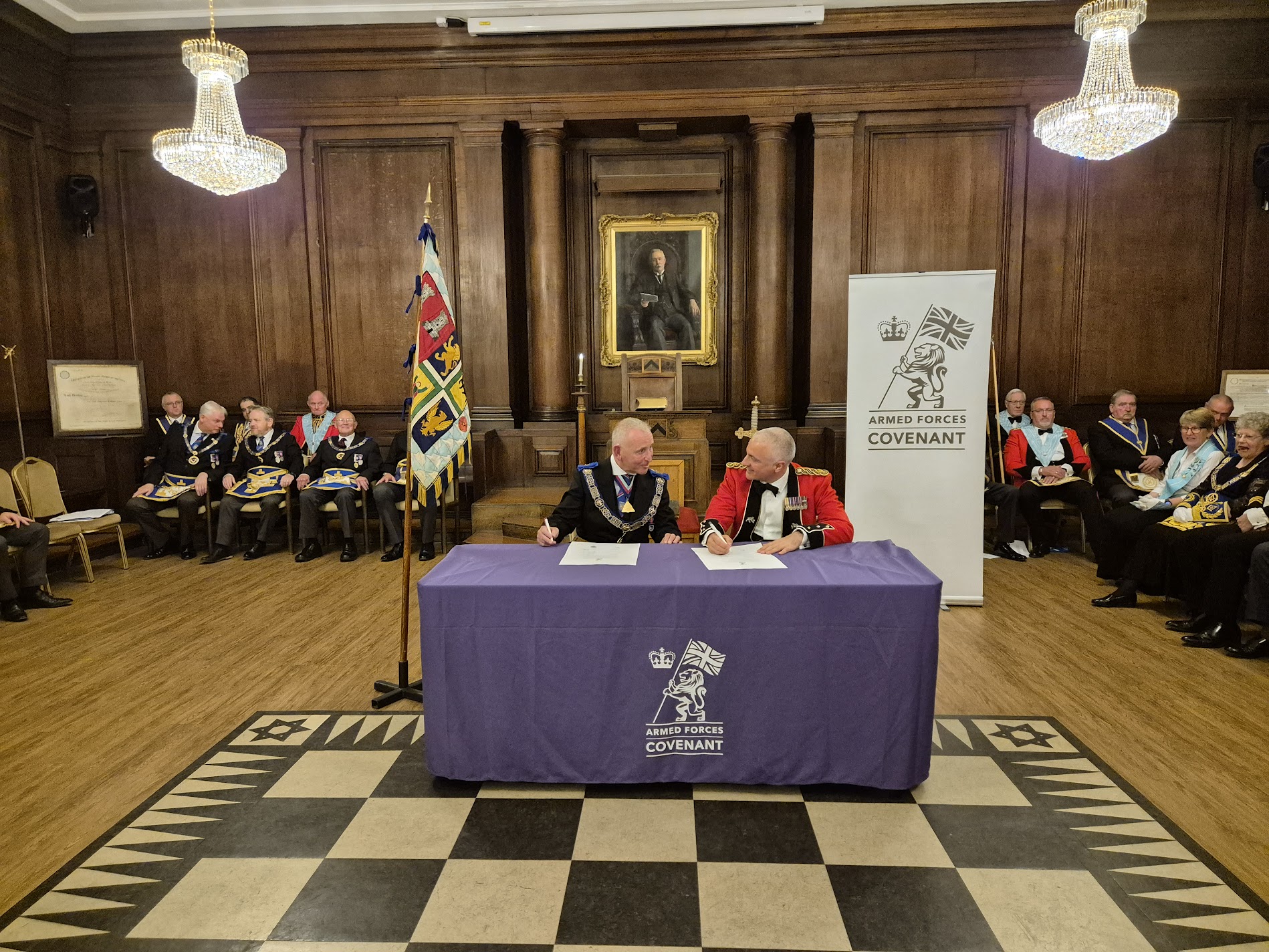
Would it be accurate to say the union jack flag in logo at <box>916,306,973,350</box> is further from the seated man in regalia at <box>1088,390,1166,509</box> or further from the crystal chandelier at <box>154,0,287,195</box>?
the crystal chandelier at <box>154,0,287,195</box>

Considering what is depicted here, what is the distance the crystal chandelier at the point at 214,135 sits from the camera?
548cm

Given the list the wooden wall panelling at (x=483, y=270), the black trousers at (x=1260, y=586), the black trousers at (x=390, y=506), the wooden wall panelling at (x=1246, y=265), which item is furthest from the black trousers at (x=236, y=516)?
the wooden wall panelling at (x=1246, y=265)

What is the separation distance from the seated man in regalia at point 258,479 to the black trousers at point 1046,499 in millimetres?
6259

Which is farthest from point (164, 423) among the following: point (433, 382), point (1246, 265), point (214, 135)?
point (1246, 265)

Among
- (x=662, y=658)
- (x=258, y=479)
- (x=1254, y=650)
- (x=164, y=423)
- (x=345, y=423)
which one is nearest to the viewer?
(x=662, y=658)

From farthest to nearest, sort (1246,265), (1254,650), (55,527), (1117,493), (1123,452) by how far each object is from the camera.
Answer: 1. (1246,265)
2. (1123,452)
3. (1117,493)
4. (55,527)
5. (1254,650)

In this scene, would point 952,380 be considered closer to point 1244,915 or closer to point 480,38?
point 1244,915

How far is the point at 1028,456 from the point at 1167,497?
147 cm

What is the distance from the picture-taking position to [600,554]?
2916 millimetres

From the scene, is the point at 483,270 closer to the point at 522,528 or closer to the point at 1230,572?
the point at 522,528

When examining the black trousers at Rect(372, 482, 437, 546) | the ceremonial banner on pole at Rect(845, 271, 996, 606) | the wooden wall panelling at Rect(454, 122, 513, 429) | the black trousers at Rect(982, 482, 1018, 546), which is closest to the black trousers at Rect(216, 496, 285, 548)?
the black trousers at Rect(372, 482, 437, 546)

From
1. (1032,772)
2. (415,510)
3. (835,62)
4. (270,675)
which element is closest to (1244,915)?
(1032,772)

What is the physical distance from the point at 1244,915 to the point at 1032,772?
0.80m

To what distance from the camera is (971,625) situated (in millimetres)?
4629
